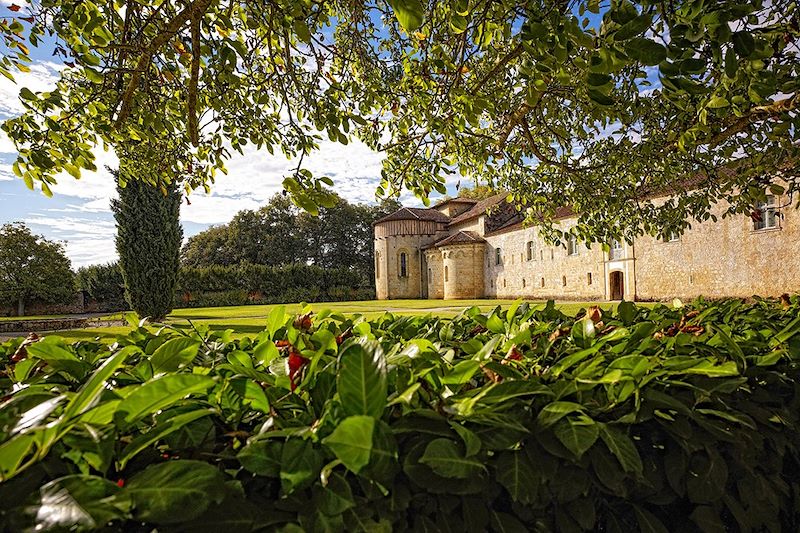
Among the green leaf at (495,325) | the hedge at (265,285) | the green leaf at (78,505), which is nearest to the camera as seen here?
the green leaf at (78,505)

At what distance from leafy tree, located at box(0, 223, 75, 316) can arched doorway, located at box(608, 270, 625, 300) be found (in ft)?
131

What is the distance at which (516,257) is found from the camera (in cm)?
3228

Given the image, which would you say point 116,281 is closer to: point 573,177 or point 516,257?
point 516,257

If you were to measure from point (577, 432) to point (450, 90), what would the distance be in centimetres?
323

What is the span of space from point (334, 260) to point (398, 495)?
166ft

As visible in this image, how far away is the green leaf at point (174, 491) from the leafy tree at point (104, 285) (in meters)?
42.6

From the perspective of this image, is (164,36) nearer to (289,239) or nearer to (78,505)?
(78,505)

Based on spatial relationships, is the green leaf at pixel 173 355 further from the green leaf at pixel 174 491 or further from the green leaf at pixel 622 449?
the green leaf at pixel 622 449

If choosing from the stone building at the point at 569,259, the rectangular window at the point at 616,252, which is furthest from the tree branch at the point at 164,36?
the rectangular window at the point at 616,252

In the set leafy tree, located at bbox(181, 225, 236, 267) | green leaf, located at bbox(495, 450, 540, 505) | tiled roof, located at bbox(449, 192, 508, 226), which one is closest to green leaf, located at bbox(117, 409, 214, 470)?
green leaf, located at bbox(495, 450, 540, 505)

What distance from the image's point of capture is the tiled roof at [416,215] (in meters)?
41.1

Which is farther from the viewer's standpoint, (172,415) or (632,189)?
(632,189)

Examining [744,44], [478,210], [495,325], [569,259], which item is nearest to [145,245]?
[495,325]

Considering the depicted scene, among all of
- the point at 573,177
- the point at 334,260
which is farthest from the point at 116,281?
the point at 573,177
